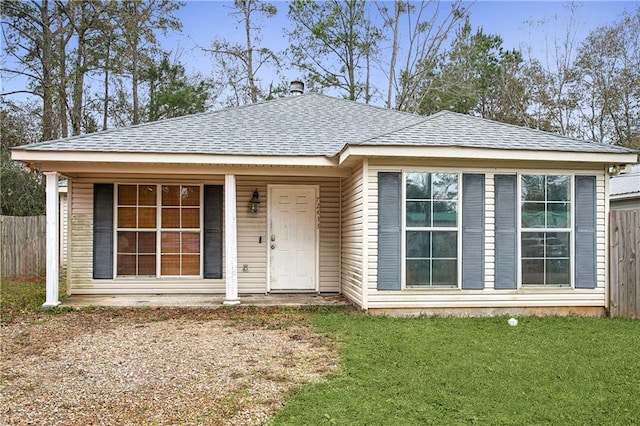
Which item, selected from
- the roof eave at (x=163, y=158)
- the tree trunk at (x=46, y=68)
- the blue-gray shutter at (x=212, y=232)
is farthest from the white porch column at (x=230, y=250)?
the tree trunk at (x=46, y=68)

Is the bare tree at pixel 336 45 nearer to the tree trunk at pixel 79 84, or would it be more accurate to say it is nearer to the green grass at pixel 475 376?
the tree trunk at pixel 79 84

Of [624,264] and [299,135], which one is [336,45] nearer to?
[299,135]

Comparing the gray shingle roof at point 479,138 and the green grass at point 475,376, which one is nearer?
the green grass at point 475,376

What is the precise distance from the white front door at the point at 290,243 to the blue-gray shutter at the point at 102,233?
2824 mm

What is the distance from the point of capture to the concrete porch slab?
7703 mm

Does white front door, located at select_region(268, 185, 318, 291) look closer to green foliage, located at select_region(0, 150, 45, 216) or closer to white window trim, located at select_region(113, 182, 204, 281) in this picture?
white window trim, located at select_region(113, 182, 204, 281)

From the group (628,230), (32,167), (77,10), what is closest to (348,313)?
(628,230)

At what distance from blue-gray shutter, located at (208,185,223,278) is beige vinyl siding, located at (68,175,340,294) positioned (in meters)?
0.18

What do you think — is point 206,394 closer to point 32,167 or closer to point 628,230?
point 32,167

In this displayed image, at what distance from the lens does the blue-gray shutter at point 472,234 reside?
702cm

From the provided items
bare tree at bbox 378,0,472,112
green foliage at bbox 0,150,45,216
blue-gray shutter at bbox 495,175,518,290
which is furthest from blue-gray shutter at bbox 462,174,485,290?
green foliage at bbox 0,150,45,216

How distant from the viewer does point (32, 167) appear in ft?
25.7

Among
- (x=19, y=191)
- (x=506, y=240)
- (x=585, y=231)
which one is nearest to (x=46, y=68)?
(x=19, y=191)

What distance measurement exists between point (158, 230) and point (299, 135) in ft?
9.99
